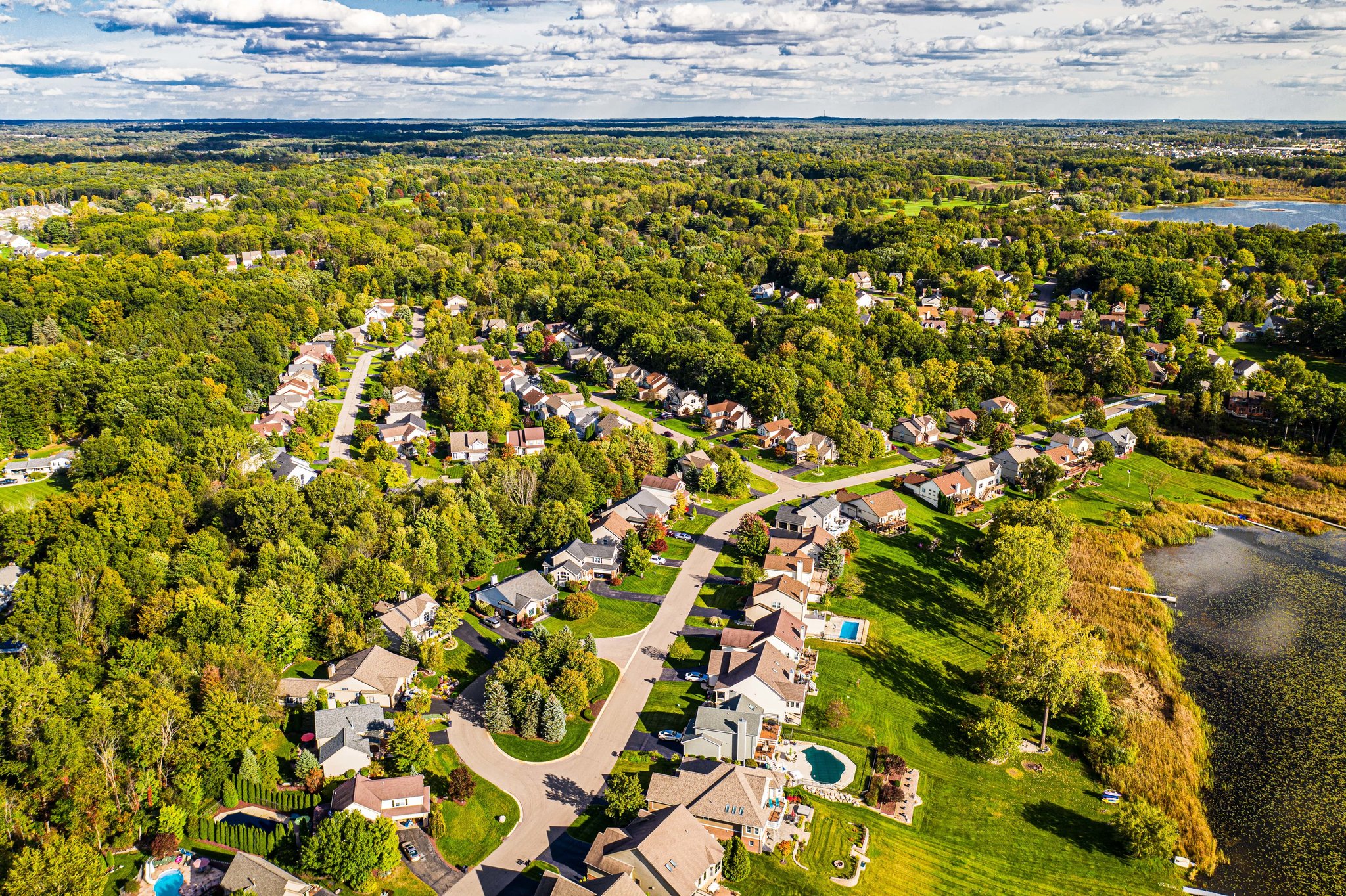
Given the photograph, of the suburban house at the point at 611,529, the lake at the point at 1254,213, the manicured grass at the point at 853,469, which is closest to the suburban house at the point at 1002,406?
the manicured grass at the point at 853,469

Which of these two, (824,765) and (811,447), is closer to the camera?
(824,765)

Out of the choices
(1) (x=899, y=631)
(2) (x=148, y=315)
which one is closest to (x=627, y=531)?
(1) (x=899, y=631)

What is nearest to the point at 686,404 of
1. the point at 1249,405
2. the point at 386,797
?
the point at 386,797

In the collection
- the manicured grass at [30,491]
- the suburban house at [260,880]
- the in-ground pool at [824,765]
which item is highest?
the manicured grass at [30,491]

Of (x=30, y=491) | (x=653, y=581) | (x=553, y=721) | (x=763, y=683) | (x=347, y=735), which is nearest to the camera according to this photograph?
(x=347, y=735)

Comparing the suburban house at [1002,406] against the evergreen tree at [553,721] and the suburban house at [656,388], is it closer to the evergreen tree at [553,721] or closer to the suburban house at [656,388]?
the suburban house at [656,388]

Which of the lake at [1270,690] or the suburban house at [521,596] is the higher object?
the suburban house at [521,596]

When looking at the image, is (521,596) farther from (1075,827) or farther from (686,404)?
(686,404)

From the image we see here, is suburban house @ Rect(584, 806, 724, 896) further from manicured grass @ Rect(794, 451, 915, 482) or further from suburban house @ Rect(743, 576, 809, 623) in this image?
manicured grass @ Rect(794, 451, 915, 482)
